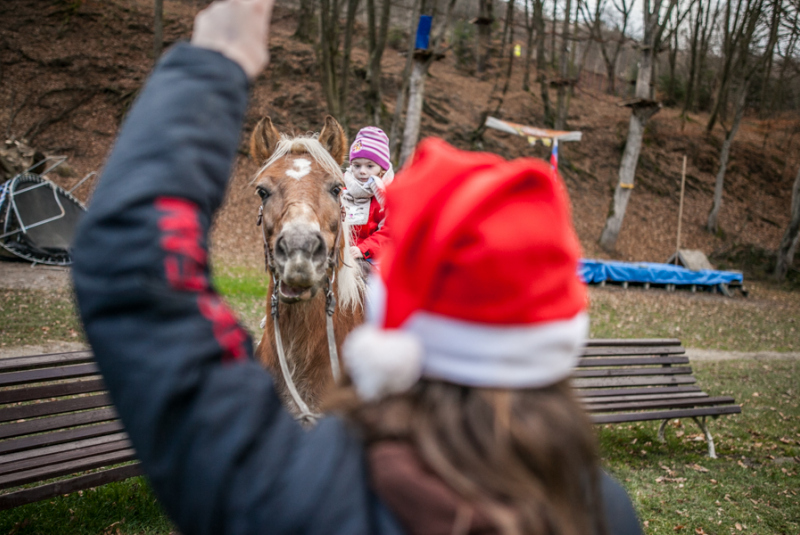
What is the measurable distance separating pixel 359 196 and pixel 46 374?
102 inches

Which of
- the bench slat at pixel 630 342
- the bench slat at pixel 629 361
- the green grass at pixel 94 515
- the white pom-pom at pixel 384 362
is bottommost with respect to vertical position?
the green grass at pixel 94 515

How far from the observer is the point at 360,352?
0.91 metres

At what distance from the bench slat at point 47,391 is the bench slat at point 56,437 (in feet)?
0.83

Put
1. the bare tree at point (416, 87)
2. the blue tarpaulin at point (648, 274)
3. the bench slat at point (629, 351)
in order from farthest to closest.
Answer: the blue tarpaulin at point (648, 274) < the bare tree at point (416, 87) < the bench slat at point (629, 351)

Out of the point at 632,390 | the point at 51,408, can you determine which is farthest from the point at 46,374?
the point at 632,390

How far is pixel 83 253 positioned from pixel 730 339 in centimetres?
1474

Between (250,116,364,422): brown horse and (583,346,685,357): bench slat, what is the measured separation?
3654 millimetres

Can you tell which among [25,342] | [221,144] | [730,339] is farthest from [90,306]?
[730,339]

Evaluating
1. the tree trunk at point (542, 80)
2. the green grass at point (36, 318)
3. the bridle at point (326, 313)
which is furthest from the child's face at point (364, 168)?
the tree trunk at point (542, 80)

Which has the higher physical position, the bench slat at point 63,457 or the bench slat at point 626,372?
the bench slat at point 63,457

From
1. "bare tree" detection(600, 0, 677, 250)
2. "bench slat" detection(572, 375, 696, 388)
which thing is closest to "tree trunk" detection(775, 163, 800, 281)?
"bare tree" detection(600, 0, 677, 250)

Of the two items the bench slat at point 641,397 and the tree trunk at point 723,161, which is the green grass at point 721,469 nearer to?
the bench slat at point 641,397

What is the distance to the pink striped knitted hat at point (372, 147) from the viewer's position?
470 centimetres

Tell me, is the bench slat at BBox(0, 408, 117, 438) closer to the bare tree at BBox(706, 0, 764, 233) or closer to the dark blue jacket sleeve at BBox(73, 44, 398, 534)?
the dark blue jacket sleeve at BBox(73, 44, 398, 534)
